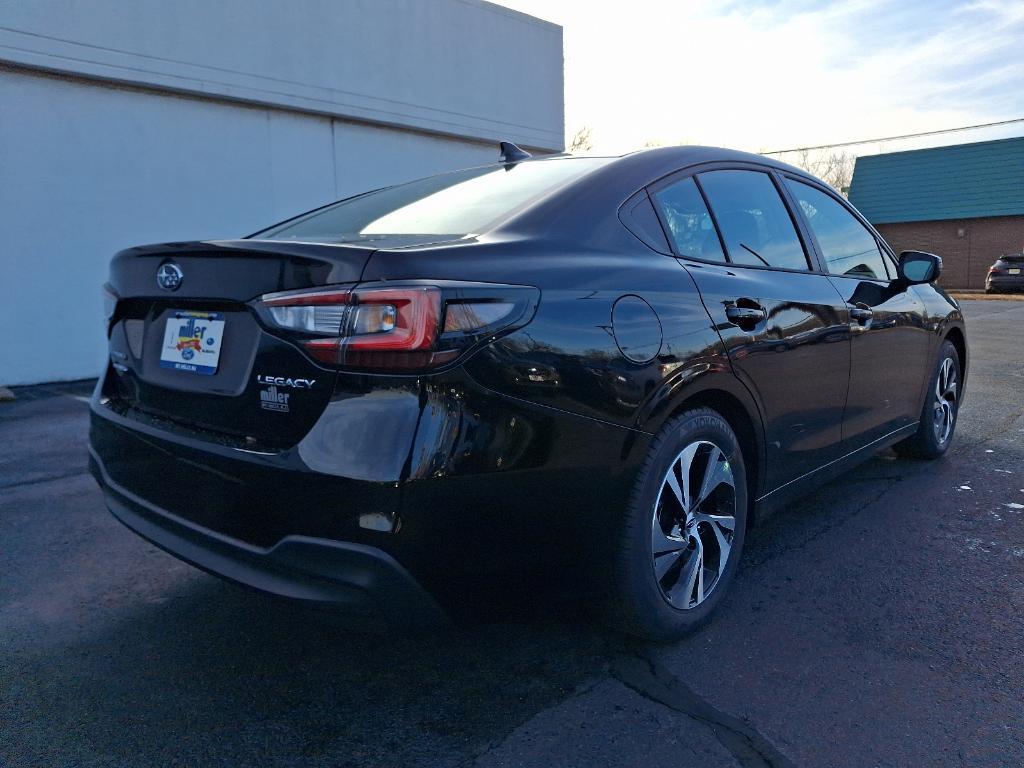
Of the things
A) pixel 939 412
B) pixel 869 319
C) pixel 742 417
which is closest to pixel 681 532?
pixel 742 417

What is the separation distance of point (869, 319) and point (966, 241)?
115 feet

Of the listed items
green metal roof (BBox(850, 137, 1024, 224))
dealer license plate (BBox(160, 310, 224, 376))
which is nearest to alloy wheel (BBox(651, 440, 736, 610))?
dealer license plate (BBox(160, 310, 224, 376))

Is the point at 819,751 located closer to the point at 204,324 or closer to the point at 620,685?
the point at 620,685

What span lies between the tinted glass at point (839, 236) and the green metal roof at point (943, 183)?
3388cm

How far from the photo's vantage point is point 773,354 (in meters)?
2.96

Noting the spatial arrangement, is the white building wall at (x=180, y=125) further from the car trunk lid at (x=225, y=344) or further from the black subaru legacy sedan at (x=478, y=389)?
the car trunk lid at (x=225, y=344)

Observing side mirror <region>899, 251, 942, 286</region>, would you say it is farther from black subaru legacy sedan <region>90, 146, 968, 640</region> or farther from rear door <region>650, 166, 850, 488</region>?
black subaru legacy sedan <region>90, 146, 968, 640</region>

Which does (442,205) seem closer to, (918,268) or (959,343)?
(918,268)

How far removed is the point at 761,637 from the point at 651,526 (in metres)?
0.66

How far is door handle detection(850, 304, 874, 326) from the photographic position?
140 inches

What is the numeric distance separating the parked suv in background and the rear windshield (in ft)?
96.4

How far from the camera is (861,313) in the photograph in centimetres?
362

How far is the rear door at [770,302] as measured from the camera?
2.81 meters

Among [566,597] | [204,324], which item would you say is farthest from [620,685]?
[204,324]
